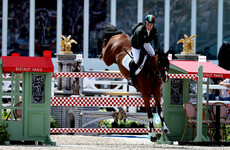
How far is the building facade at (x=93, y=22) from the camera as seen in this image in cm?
3334

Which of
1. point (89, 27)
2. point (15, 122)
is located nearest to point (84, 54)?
point (89, 27)

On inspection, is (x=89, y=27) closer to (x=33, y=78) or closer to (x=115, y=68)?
(x=115, y=68)

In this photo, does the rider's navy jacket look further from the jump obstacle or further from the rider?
the jump obstacle

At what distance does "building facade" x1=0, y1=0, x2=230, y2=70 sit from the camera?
33.3m

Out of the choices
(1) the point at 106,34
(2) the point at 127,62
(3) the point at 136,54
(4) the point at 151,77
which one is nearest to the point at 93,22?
(1) the point at 106,34

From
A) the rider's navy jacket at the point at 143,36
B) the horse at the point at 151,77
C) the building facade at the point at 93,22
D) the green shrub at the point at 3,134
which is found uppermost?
the building facade at the point at 93,22

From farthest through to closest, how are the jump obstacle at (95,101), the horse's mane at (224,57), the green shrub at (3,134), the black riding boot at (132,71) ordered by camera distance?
the horse's mane at (224,57), the jump obstacle at (95,101), the black riding boot at (132,71), the green shrub at (3,134)

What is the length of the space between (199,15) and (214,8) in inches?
40.2

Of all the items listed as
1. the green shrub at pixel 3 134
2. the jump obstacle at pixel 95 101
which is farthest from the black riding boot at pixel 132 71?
the green shrub at pixel 3 134

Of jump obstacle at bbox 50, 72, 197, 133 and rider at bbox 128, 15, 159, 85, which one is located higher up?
rider at bbox 128, 15, 159, 85

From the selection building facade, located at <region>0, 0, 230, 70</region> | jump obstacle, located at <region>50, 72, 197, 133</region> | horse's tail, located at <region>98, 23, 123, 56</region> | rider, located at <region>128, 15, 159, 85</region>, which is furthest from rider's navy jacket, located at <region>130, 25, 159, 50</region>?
Answer: building facade, located at <region>0, 0, 230, 70</region>

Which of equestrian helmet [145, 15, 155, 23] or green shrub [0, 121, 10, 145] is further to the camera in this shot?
green shrub [0, 121, 10, 145]

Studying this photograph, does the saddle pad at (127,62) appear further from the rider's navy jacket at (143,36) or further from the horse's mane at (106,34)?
the horse's mane at (106,34)

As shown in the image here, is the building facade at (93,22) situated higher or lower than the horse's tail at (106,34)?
higher
